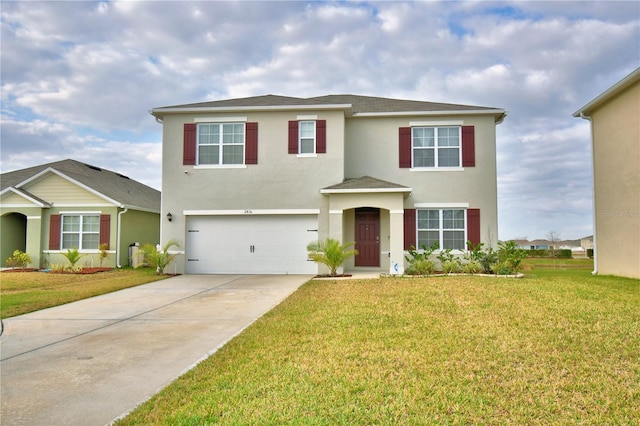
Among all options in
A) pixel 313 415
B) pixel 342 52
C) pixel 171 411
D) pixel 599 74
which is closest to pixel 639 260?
pixel 599 74

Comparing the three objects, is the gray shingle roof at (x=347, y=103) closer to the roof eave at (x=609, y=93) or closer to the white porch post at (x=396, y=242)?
the roof eave at (x=609, y=93)

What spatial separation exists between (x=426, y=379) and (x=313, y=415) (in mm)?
1497

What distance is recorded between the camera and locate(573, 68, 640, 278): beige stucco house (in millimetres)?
13914

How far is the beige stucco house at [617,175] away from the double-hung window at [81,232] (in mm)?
21030

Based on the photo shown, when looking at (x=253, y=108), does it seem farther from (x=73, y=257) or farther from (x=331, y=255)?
(x=73, y=257)

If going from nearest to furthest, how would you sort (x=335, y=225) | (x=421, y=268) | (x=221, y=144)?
(x=421, y=268), (x=335, y=225), (x=221, y=144)

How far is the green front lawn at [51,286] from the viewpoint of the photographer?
426 inches

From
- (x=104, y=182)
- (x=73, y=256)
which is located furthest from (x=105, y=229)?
(x=104, y=182)

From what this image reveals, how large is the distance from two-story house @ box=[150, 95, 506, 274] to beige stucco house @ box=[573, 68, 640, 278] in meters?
3.47

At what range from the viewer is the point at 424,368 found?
17.2 feet

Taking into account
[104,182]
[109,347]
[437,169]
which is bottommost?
[109,347]

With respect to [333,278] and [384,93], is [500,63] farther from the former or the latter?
[333,278]

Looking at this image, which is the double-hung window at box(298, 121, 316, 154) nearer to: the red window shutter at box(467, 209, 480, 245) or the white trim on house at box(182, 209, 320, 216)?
the white trim on house at box(182, 209, 320, 216)

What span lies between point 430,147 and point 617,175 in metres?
6.30
